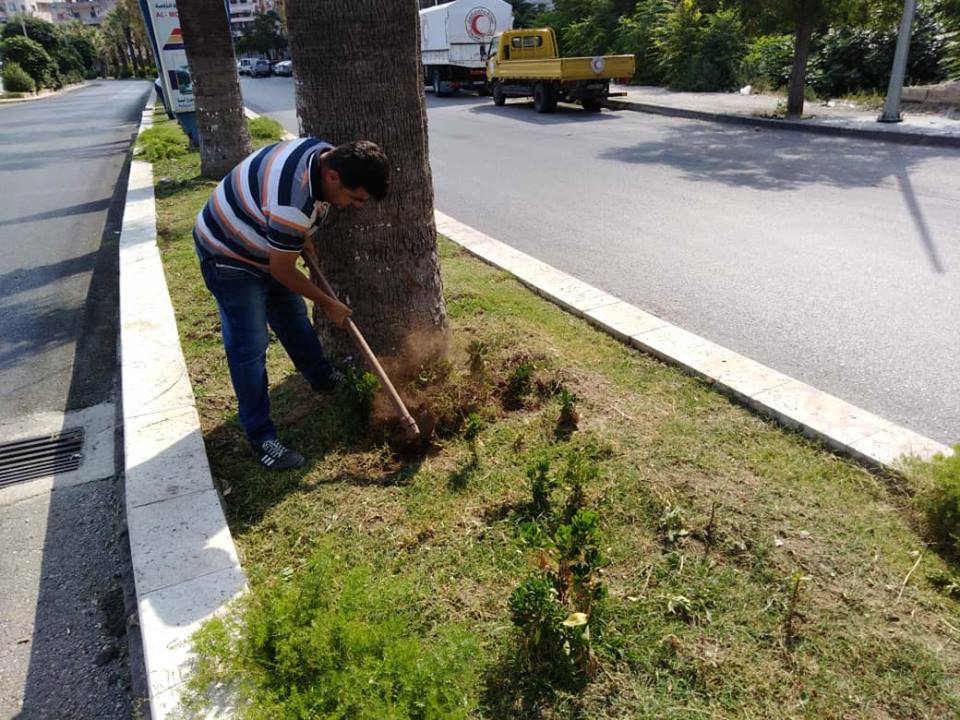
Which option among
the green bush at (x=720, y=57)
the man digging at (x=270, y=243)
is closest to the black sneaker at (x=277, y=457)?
the man digging at (x=270, y=243)

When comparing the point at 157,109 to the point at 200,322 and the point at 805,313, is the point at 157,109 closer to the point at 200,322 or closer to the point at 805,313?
the point at 200,322

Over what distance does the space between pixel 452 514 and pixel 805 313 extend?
339 cm

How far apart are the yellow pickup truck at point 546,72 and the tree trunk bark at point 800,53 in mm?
4162

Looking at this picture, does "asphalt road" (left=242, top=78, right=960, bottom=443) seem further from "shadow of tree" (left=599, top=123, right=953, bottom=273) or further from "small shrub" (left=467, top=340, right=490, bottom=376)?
"small shrub" (left=467, top=340, right=490, bottom=376)

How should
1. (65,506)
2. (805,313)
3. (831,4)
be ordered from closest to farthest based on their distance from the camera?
(65,506)
(805,313)
(831,4)

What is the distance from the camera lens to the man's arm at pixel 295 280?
2.99 meters

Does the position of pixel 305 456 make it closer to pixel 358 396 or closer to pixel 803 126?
pixel 358 396

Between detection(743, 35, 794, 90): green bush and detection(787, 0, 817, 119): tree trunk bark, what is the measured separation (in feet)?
16.3

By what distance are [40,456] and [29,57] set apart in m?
54.3

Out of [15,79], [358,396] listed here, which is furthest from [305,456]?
[15,79]

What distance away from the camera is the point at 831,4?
1334 centimetres

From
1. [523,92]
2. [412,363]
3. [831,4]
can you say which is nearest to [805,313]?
[412,363]

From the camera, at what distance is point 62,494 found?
3.68 metres

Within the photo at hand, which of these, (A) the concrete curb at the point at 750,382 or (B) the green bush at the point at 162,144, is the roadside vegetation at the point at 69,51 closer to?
(B) the green bush at the point at 162,144
